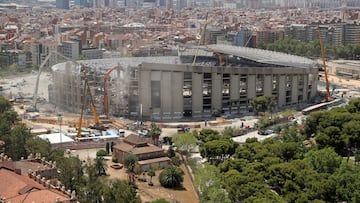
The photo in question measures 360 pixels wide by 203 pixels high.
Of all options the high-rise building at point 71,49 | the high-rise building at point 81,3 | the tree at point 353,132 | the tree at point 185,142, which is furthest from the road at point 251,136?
the high-rise building at point 81,3

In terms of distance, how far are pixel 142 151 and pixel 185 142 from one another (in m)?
1.93

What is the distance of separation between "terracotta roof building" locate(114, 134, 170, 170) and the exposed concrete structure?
8.46m

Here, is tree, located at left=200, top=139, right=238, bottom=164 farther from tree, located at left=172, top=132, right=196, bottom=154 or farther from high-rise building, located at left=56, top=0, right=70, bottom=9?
high-rise building, located at left=56, top=0, right=70, bottom=9

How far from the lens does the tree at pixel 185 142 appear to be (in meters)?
23.6

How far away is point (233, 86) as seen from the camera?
33.7 metres

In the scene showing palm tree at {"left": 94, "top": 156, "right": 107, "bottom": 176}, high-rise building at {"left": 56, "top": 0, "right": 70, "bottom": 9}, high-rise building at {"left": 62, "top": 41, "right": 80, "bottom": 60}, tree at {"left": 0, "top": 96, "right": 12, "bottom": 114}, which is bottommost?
palm tree at {"left": 94, "top": 156, "right": 107, "bottom": 176}

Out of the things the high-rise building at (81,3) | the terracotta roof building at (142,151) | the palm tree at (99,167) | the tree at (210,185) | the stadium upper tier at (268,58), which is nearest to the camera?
the tree at (210,185)

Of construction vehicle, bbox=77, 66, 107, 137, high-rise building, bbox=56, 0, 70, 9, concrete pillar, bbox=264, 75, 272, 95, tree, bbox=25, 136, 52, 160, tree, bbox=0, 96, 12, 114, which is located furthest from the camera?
high-rise building, bbox=56, 0, 70, 9

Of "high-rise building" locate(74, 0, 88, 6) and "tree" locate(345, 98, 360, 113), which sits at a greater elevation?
"high-rise building" locate(74, 0, 88, 6)

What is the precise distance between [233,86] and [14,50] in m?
29.4

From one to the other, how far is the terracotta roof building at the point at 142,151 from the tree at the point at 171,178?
62.7 inches

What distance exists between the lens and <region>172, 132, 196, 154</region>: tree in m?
23.6

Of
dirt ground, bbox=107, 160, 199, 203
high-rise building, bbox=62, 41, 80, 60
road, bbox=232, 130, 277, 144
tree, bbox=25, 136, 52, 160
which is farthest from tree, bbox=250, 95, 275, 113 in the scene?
high-rise building, bbox=62, 41, 80, 60

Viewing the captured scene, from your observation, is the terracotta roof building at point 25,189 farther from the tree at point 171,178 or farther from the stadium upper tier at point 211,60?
the stadium upper tier at point 211,60
